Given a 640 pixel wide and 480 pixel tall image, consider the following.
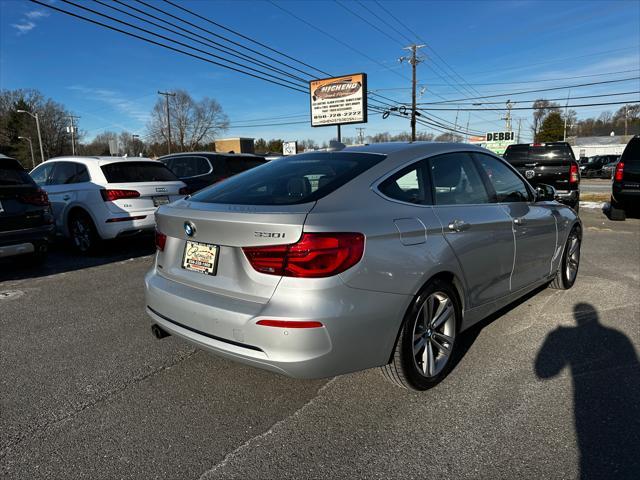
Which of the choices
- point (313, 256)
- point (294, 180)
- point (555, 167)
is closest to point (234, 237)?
point (313, 256)

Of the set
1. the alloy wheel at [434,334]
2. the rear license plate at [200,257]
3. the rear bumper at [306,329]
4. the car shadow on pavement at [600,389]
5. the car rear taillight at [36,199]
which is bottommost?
the car shadow on pavement at [600,389]

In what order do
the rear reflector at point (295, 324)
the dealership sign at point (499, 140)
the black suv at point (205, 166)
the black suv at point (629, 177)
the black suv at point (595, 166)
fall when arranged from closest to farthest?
1. the rear reflector at point (295, 324)
2. the black suv at point (205, 166)
3. the black suv at point (629, 177)
4. the black suv at point (595, 166)
5. the dealership sign at point (499, 140)

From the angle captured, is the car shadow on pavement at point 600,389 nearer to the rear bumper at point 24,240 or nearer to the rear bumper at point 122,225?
the rear bumper at point 122,225

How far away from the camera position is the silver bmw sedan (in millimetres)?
2275

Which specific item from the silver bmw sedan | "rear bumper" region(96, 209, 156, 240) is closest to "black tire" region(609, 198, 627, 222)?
the silver bmw sedan

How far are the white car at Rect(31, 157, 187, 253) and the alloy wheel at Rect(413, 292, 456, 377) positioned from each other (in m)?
5.41

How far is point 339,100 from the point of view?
79.3 ft

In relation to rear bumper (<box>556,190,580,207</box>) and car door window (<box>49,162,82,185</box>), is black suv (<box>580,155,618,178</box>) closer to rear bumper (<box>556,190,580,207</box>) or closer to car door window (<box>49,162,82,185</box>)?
rear bumper (<box>556,190,580,207</box>)

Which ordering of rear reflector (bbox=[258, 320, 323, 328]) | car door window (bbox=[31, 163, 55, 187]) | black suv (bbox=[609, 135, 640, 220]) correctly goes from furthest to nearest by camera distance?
black suv (bbox=[609, 135, 640, 220]) < car door window (bbox=[31, 163, 55, 187]) < rear reflector (bbox=[258, 320, 323, 328])

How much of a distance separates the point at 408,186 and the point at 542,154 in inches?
387

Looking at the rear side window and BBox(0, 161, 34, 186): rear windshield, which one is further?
the rear side window

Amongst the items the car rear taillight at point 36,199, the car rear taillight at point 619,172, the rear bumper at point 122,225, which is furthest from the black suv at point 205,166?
the car rear taillight at point 619,172

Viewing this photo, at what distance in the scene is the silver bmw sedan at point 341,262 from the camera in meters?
2.28

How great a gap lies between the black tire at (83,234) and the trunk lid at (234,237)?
5.04m
